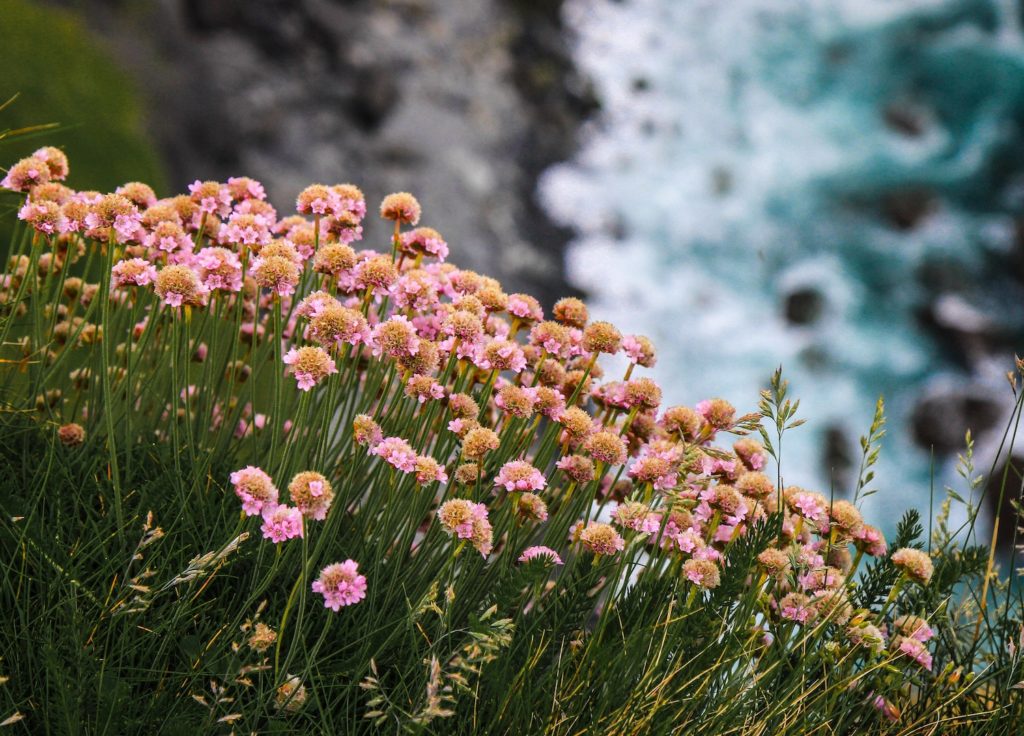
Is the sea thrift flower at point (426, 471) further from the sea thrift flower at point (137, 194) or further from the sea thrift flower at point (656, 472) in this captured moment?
the sea thrift flower at point (137, 194)

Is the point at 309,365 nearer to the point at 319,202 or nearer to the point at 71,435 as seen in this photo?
the point at 319,202

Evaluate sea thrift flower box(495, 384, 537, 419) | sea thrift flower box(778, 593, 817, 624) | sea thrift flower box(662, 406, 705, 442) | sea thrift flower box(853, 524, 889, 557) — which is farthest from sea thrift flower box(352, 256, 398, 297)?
sea thrift flower box(853, 524, 889, 557)

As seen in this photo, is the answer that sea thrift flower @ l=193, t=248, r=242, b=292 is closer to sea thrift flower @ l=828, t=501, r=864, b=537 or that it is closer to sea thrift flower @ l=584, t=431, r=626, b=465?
sea thrift flower @ l=584, t=431, r=626, b=465

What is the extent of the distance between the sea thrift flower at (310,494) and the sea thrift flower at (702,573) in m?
0.91

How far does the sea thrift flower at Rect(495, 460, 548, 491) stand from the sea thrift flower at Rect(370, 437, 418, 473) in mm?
247

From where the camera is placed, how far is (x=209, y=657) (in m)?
2.06

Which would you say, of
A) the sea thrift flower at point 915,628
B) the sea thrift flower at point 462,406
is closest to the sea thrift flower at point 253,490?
the sea thrift flower at point 462,406

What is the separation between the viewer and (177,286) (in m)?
2.18

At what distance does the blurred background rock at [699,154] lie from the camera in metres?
8.32

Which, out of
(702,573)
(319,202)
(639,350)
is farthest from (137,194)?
(702,573)

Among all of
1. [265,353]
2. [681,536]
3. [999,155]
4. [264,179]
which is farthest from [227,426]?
[999,155]

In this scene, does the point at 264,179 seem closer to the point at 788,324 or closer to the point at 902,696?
the point at 788,324

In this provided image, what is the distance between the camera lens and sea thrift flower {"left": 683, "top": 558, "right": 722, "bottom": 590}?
2.22m

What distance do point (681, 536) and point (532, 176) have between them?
7.62 metres
